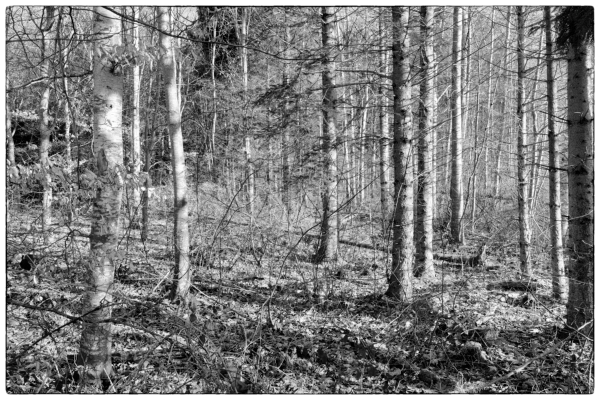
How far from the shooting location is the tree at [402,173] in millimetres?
5773

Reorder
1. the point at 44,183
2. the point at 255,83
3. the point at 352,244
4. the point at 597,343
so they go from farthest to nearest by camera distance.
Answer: the point at 255,83, the point at 352,244, the point at 597,343, the point at 44,183

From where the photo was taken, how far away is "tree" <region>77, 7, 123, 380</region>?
355 centimetres

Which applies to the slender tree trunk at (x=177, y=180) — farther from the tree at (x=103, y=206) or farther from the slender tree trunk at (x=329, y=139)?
the slender tree trunk at (x=329, y=139)

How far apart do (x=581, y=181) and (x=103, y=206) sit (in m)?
4.33

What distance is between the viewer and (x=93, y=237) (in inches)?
143

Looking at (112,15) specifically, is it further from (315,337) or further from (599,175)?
(599,175)

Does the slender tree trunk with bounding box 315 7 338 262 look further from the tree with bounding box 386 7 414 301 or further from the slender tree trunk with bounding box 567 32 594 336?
the slender tree trunk with bounding box 567 32 594 336

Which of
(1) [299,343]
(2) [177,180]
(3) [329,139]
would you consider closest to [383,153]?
(3) [329,139]

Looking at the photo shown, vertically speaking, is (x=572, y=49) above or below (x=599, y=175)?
above

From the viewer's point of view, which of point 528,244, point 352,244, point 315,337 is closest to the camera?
point 315,337

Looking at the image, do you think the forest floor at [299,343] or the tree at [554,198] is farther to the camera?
the tree at [554,198]

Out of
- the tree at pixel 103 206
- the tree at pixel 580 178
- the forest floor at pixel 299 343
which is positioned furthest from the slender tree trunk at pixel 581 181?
the tree at pixel 103 206

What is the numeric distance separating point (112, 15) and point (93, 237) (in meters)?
1.78

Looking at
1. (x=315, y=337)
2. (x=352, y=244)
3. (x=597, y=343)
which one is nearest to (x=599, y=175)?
(x=597, y=343)
